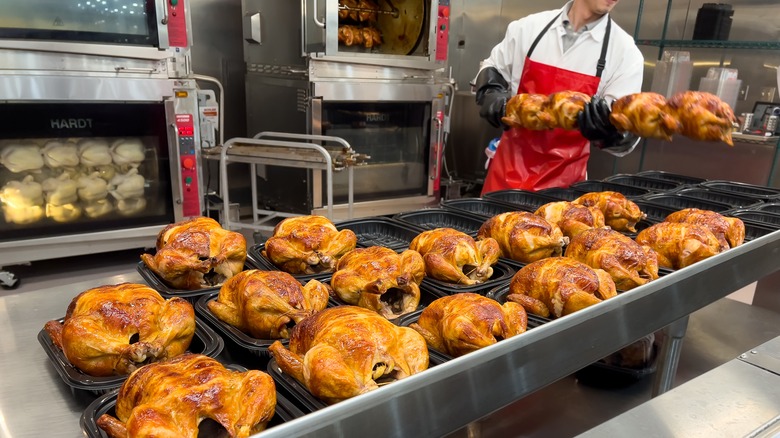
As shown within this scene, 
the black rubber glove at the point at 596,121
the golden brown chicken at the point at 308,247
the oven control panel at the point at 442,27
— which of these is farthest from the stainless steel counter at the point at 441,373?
the oven control panel at the point at 442,27

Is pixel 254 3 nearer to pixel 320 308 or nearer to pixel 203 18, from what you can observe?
pixel 203 18

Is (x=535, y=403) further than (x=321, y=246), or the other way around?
(x=535, y=403)

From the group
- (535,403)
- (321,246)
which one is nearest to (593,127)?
(535,403)

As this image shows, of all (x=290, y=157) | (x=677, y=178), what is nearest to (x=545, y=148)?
(x=677, y=178)

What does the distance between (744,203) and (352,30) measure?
3.31 meters

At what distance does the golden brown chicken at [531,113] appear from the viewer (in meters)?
2.48

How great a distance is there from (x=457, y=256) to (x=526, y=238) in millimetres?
258

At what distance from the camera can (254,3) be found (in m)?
4.30

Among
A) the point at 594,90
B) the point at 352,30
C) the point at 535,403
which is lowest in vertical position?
the point at 535,403

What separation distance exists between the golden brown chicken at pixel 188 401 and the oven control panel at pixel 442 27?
4.07m

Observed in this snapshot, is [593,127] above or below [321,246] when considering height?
above

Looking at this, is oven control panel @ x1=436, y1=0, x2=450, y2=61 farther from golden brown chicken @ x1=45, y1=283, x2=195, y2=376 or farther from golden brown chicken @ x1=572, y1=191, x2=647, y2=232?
golden brown chicken @ x1=45, y1=283, x2=195, y2=376

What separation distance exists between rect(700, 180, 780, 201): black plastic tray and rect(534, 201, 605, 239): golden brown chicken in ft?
3.51

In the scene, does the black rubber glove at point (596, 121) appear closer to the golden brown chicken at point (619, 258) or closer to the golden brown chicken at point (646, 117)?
the golden brown chicken at point (646, 117)
